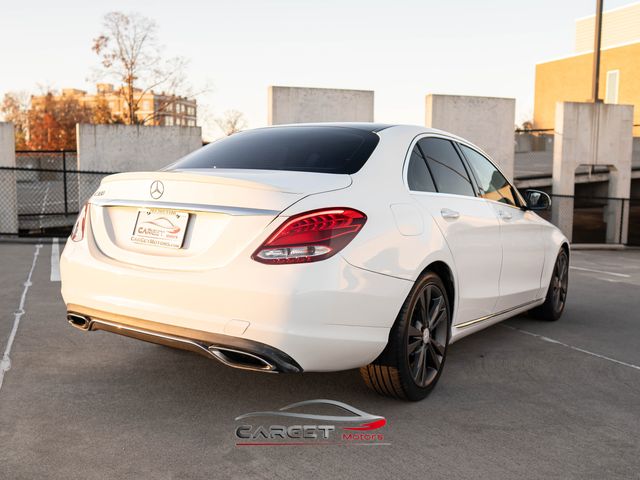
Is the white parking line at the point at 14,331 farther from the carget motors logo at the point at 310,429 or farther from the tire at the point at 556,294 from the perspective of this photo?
the tire at the point at 556,294

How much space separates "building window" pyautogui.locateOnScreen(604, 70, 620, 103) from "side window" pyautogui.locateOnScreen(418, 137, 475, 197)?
172 ft

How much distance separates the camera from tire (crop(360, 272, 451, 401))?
385 cm

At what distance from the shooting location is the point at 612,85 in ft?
173

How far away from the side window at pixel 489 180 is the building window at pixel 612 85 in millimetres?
51527

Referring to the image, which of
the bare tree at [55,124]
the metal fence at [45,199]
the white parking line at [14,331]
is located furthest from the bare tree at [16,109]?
the white parking line at [14,331]

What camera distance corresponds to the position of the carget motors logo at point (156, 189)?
12.3ft

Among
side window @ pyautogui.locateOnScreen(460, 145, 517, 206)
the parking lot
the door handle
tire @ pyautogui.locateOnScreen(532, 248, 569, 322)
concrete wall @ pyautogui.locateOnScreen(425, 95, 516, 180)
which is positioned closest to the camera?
the parking lot

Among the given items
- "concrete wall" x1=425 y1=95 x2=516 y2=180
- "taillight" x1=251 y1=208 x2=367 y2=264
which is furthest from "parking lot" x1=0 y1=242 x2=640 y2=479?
"concrete wall" x1=425 y1=95 x2=516 y2=180

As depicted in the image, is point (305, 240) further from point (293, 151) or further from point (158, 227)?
point (293, 151)

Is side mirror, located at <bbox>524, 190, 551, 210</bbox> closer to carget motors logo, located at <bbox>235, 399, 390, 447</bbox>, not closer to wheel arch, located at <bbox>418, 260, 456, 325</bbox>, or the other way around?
wheel arch, located at <bbox>418, 260, 456, 325</bbox>

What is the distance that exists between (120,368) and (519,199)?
3507 mm

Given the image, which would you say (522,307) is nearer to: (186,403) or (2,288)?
(186,403)

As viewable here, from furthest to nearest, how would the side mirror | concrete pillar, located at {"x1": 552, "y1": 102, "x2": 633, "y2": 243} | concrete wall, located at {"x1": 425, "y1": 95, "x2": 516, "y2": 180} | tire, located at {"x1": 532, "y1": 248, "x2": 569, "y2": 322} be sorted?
concrete pillar, located at {"x1": 552, "y1": 102, "x2": 633, "y2": 243}
concrete wall, located at {"x1": 425, "y1": 95, "x2": 516, "y2": 180}
tire, located at {"x1": 532, "y1": 248, "x2": 569, "y2": 322}
the side mirror

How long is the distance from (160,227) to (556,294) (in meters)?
4.43
